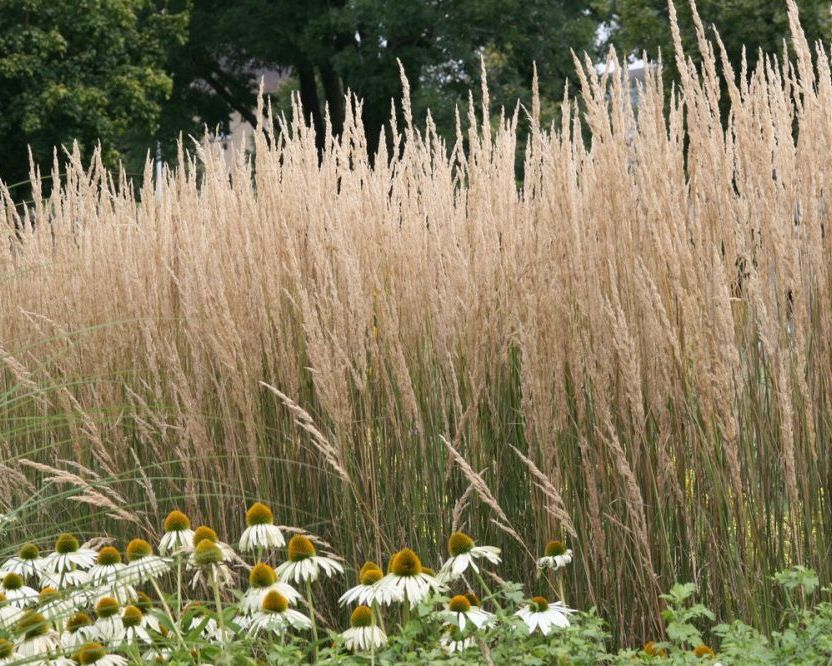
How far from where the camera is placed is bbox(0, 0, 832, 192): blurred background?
19.9 m

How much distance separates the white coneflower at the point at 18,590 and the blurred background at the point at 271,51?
15.7 metres

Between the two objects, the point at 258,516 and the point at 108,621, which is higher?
the point at 258,516

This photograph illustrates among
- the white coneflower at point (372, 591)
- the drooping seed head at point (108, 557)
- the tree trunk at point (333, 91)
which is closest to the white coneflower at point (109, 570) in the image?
the drooping seed head at point (108, 557)

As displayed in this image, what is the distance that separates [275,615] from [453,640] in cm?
35

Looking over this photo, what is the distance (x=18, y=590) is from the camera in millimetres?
2674

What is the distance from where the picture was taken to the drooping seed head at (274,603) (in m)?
2.22

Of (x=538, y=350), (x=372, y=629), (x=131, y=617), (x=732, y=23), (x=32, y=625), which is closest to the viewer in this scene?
(x=372, y=629)

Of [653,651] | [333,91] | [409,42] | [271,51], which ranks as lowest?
[653,651]

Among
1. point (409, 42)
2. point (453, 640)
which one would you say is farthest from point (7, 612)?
point (409, 42)

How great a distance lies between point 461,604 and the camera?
2.24 meters

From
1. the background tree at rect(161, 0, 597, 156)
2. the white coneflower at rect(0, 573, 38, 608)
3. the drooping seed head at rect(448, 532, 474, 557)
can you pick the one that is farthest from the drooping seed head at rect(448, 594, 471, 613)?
the background tree at rect(161, 0, 597, 156)

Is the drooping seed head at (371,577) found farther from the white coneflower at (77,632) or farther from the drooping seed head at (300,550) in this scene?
the white coneflower at (77,632)

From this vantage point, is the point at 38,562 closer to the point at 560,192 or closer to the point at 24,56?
the point at 560,192

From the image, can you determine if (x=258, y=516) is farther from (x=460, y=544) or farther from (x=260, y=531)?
(x=460, y=544)
